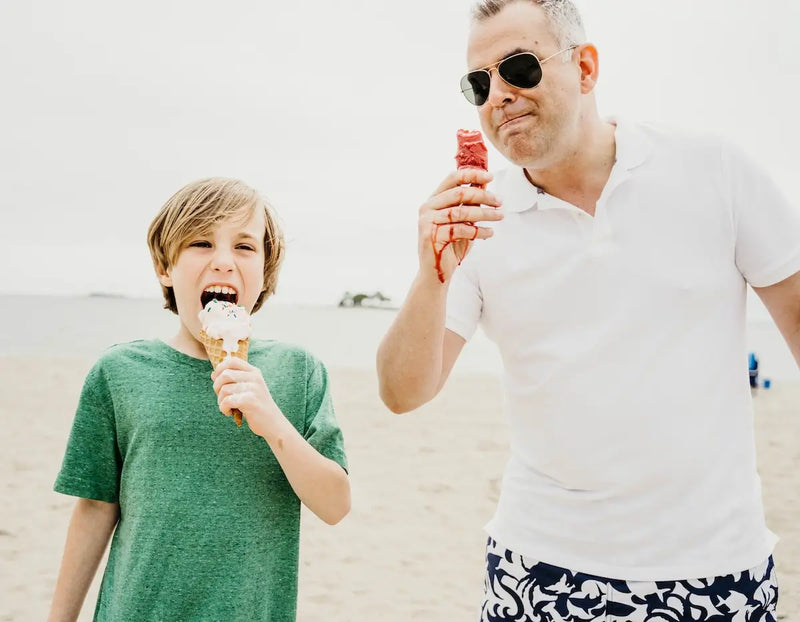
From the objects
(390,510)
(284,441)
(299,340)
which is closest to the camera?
(284,441)

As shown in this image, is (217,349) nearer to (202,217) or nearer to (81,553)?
(202,217)

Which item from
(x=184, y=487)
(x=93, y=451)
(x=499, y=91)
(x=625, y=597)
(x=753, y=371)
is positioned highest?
(x=753, y=371)

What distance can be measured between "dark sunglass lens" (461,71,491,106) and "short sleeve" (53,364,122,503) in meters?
1.63

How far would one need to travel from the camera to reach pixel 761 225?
230cm

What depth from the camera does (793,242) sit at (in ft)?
7.53

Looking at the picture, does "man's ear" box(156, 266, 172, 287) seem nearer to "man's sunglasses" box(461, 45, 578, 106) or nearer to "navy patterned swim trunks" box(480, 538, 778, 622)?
"man's sunglasses" box(461, 45, 578, 106)

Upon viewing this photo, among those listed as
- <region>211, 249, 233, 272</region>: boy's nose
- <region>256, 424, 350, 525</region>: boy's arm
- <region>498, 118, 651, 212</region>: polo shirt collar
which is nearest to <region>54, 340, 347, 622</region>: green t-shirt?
<region>256, 424, 350, 525</region>: boy's arm

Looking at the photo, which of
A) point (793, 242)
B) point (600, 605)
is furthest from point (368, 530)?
point (793, 242)

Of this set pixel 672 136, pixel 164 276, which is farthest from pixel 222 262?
pixel 672 136

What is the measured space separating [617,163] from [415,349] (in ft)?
3.18

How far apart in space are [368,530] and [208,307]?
263 inches

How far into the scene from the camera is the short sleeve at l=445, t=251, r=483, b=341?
8.46 ft

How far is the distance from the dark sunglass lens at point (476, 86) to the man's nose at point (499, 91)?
0.02 metres

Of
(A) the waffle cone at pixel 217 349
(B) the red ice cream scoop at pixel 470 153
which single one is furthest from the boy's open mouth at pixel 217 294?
(B) the red ice cream scoop at pixel 470 153
